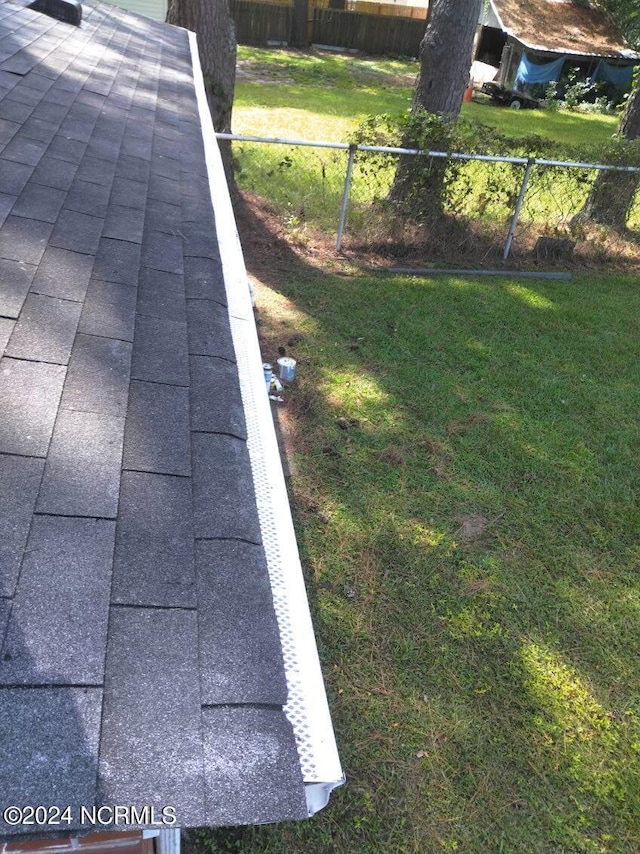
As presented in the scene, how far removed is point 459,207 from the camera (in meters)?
9.73

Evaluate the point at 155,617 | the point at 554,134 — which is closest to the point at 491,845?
the point at 155,617

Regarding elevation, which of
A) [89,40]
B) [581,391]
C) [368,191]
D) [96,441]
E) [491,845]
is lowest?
[491,845]

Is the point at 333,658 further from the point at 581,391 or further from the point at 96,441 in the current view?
the point at 581,391

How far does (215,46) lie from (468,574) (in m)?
8.89

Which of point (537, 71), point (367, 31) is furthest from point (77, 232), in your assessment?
point (367, 31)

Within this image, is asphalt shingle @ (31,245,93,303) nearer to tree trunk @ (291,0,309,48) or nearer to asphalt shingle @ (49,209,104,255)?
asphalt shingle @ (49,209,104,255)

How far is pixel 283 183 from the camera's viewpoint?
11.7m

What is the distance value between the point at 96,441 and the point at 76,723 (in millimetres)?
890

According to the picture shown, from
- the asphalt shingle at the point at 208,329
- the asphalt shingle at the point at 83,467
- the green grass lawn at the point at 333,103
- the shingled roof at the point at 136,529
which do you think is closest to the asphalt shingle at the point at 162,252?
the shingled roof at the point at 136,529

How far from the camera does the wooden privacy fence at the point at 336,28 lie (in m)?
29.2

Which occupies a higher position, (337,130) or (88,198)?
(88,198)

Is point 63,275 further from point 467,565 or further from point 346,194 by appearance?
point 346,194

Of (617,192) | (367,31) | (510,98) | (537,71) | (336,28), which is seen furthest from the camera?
(367,31)

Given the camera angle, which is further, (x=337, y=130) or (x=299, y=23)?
(x=299, y=23)
